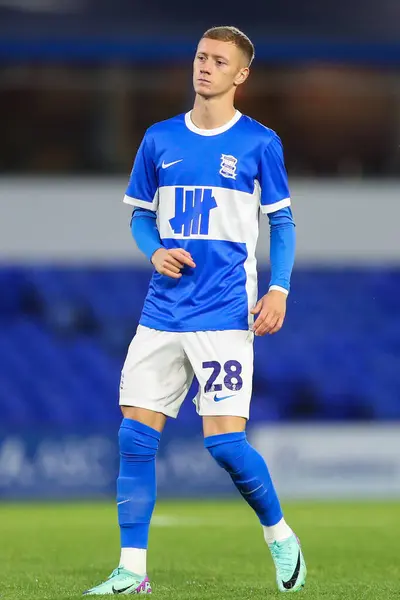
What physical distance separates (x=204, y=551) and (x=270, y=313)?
3.05 metres

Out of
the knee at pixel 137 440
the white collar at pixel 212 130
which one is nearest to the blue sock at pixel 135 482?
the knee at pixel 137 440

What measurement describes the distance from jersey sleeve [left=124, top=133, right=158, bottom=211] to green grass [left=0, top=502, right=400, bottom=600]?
146 centimetres

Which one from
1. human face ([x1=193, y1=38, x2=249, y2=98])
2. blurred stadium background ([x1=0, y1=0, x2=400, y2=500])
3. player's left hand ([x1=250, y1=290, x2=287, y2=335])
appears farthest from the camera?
blurred stadium background ([x1=0, y1=0, x2=400, y2=500])

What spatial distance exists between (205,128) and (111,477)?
9.36 m

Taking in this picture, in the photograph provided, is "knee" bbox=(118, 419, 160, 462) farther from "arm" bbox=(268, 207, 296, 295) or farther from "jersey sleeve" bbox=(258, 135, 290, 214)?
"jersey sleeve" bbox=(258, 135, 290, 214)

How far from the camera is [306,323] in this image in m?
16.7

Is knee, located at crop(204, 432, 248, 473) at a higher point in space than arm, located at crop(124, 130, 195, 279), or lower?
lower

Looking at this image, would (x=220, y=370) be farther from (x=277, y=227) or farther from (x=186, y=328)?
(x=277, y=227)

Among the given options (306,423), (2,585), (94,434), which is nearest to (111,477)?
(94,434)

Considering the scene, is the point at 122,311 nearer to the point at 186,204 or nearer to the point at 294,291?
the point at 294,291

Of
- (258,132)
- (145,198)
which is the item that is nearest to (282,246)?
(258,132)

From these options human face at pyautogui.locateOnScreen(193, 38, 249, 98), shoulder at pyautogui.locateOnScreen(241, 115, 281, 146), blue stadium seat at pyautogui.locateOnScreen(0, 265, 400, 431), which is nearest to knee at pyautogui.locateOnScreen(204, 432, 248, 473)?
shoulder at pyautogui.locateOnScreen(241, 115, 281, 146)

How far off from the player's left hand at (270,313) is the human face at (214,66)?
2.58 ft

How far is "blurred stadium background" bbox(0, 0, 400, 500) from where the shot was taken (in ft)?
51.6
